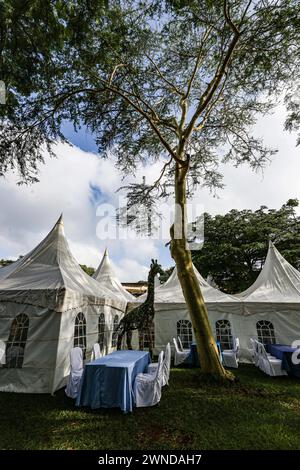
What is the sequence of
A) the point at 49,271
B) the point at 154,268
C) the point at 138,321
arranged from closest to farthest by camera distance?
1. the point at 49,271
2. the point at 138,321
3. the point at 154,268

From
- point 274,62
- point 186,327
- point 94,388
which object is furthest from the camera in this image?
point 186,327

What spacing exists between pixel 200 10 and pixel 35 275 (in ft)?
25.7

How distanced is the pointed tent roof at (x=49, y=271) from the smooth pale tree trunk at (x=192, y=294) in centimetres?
290

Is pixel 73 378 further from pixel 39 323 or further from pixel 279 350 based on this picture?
pixel 279 350

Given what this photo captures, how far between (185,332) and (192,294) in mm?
4088

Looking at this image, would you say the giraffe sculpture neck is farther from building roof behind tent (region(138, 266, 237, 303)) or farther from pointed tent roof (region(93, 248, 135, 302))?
pointed tent roof (region(93, 248, 135, 302))

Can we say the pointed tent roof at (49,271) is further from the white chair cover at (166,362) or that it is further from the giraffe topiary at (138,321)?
the white chair cover at (166,362)

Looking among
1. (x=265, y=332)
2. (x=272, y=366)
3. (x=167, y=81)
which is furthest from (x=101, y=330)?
(x=167, y=81)

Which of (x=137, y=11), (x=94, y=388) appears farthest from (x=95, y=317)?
(x=137, y=11)

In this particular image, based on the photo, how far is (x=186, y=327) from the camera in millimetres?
9438

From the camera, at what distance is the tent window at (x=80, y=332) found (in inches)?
253

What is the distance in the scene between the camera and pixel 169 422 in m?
3.77

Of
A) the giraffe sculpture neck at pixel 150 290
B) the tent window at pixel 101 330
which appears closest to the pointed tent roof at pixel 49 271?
the tent window at pixel 101 330
